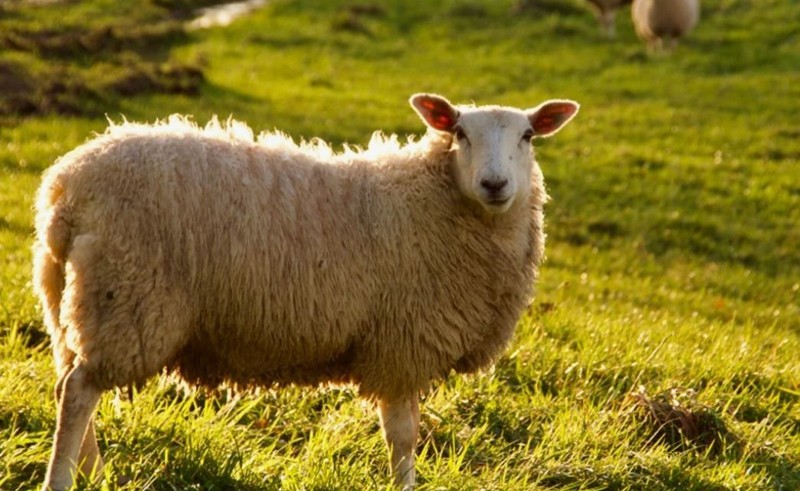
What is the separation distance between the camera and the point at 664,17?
16.6 m

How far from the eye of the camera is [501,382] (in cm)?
584

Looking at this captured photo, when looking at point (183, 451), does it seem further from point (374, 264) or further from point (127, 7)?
point (127, 7)

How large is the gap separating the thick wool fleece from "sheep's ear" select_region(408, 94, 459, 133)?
93 mm

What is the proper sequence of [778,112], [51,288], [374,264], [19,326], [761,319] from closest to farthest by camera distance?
1. [51,288]
2. [374,264]
3. [19,326]
4. [761,319]
5. [778,112]

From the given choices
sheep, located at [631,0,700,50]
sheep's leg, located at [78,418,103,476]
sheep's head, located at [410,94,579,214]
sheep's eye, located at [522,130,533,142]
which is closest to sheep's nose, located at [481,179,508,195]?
sheep's head, located at [410,94,579,214]

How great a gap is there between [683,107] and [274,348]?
13.3 m

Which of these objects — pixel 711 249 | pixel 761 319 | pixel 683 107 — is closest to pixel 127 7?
pixel 683 107

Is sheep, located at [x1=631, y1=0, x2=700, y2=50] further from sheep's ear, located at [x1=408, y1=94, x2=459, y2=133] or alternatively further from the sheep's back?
the sheep's back

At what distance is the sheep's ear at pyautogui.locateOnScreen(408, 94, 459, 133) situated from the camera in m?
5.12

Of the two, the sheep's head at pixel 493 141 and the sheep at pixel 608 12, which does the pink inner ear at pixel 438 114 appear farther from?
the sheep at pixel 608 12

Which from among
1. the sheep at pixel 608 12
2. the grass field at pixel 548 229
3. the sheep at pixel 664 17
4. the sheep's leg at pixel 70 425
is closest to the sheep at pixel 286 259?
the sheep's leg at pixel 70 425

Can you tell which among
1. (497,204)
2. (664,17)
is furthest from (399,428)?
(664,17)

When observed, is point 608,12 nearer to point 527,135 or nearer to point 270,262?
point 527,135

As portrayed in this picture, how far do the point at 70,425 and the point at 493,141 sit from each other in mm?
2140
